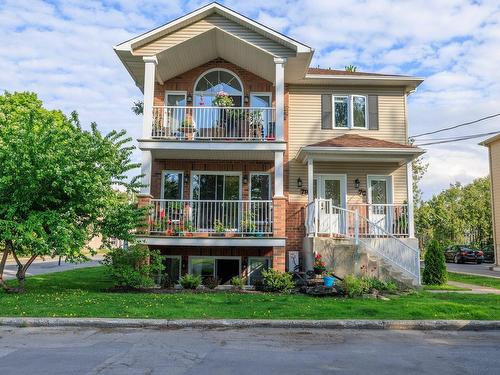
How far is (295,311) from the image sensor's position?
897cm

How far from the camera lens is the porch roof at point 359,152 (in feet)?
46.7

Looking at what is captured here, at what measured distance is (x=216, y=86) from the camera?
53.3ft

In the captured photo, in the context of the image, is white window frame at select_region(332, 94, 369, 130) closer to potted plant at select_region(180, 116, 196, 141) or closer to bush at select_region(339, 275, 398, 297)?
potted plant at select_region(180, 116, 196, 141)

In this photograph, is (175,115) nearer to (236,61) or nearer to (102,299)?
(236,61)

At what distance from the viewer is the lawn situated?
8625 millimetres

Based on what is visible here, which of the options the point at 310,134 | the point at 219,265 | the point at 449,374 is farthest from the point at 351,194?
the point at 449,374

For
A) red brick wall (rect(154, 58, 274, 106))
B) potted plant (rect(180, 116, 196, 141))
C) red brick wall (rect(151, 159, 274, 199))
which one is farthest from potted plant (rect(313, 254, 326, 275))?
red brick wall (rect(154, 58, 274, 106))

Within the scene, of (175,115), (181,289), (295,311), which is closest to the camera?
(295,311)

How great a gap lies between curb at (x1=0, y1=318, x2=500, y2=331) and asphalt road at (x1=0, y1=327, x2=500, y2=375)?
0.69ft

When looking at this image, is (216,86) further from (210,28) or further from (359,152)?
(359,152)

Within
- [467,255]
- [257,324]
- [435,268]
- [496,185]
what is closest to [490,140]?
[496,185]

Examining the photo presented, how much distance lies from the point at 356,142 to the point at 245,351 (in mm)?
10414

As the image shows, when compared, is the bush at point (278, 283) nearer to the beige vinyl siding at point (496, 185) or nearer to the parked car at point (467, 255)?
the beige vinyl siding at point (496, 185)

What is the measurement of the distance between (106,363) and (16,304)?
16.3 feet
